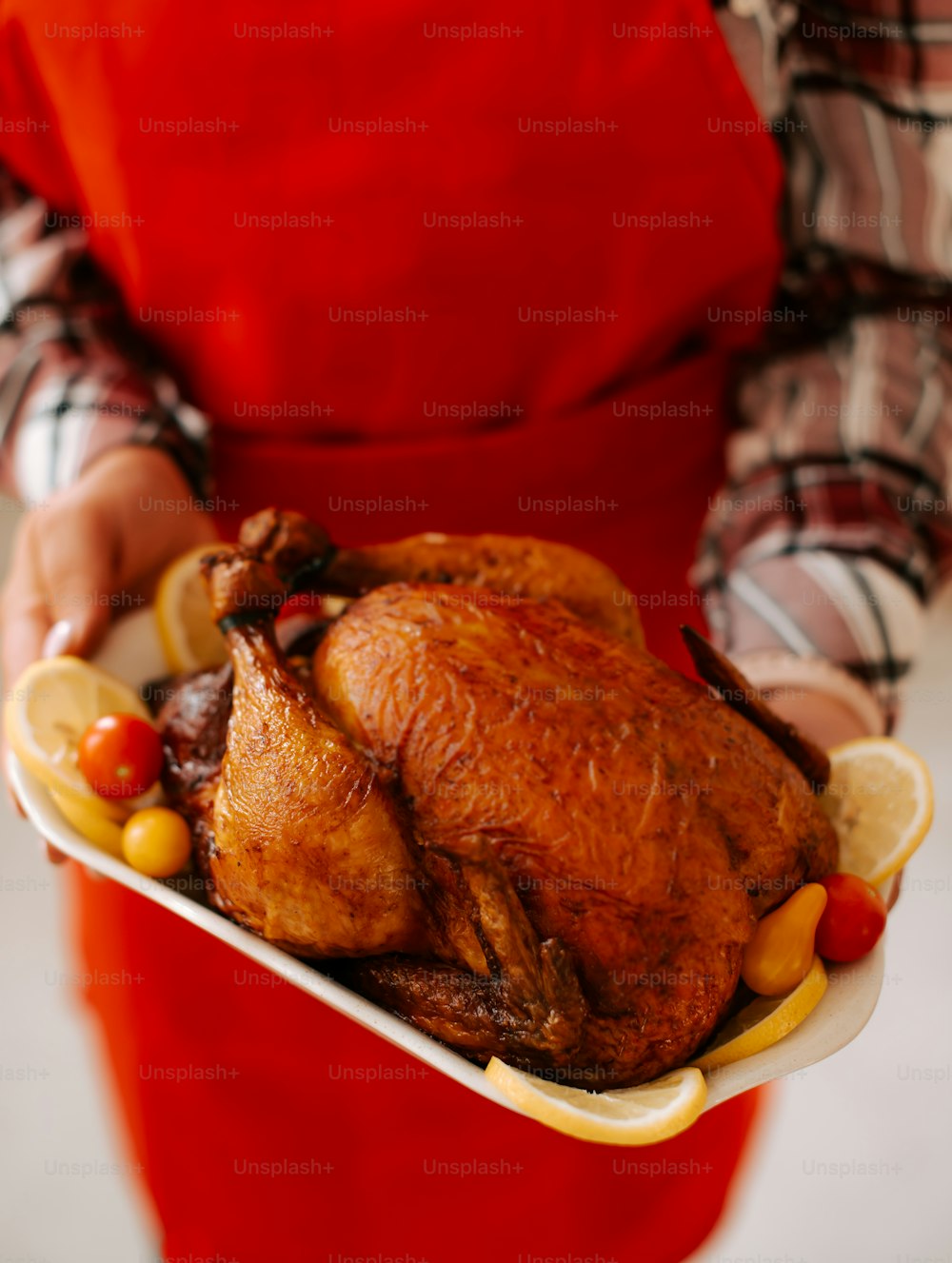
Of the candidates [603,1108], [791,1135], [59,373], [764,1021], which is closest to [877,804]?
[764,1021]

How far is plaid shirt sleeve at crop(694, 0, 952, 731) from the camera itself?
1.40 metres

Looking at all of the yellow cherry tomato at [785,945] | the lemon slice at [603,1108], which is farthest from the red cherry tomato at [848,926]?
the lemon slice at [603,1108]

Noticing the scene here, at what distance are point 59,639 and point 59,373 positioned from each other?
524 millimetres

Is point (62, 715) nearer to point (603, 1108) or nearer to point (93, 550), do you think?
point (93, 550)

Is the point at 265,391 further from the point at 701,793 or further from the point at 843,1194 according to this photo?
the point at 843,1194

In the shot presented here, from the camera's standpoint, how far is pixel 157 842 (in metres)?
1.07

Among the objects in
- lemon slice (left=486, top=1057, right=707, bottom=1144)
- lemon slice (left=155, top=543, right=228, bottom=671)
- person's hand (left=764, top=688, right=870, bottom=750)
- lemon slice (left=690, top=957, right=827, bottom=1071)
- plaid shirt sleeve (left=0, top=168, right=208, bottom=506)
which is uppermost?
plaid shirt sleeve (left=0, top=168, right=208, bottom=506)

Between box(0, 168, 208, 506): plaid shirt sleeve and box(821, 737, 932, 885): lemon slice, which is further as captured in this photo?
box(0, 168, 208, 506): plaid shirt sleeve

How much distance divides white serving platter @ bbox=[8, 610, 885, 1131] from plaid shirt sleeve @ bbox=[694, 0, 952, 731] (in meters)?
0.50

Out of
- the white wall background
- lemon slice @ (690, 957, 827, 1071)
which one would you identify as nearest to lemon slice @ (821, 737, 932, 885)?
lemon slice @ (690, 957, 827, 1071)

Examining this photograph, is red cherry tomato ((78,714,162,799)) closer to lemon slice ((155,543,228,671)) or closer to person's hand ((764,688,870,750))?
lemon slice ((155,543,228,671))

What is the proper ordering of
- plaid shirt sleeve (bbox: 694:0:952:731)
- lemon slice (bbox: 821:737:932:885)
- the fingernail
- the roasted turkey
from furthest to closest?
1. plaid shirt sleeve (bbox: 694:0:952:731)
2. the fingernail
3. lemon slice (bbox: 821:737:932:885)
4. the roasted turkey

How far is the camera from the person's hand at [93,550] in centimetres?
134

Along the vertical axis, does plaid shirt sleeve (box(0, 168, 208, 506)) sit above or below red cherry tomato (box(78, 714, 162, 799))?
above
